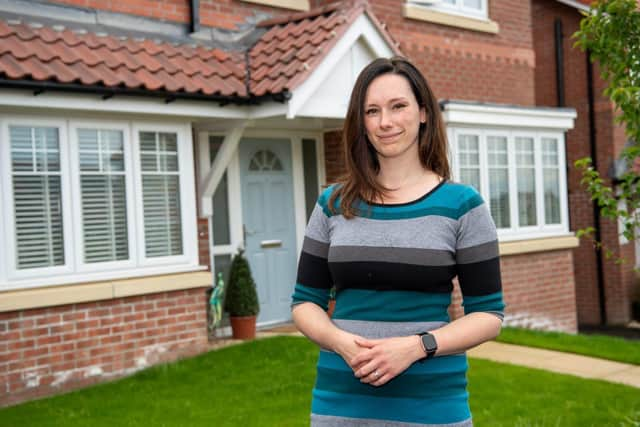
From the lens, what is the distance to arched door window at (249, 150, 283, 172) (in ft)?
33.0

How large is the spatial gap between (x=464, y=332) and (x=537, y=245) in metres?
9.94

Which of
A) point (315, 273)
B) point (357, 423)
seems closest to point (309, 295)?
point (315, 273)

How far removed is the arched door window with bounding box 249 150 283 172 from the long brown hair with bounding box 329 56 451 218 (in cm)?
765

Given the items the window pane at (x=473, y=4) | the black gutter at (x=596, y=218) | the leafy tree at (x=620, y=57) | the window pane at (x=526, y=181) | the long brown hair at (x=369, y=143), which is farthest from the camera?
the black gutter at (x=596, y=218)

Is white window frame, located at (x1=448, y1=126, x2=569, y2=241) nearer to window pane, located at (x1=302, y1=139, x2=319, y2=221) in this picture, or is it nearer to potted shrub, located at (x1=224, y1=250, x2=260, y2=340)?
window pane, located at (x1=302, y1=139, x2=319, y2=221)

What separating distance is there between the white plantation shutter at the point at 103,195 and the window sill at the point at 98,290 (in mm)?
313

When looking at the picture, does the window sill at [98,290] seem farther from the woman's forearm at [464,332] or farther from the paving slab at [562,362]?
the woman's forearm at [464,332]

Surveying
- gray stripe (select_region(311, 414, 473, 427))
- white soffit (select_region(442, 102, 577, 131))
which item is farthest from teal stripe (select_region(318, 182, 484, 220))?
white soffit (select_region(442, 102, 577, 131))

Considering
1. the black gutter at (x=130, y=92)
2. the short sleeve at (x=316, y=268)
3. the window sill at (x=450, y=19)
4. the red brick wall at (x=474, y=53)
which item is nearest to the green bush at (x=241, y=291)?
the black gutter at (x=130, y=92)

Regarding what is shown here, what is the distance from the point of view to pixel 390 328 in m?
2.22

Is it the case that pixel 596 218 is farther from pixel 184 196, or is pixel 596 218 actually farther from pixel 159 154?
pixel 159 154

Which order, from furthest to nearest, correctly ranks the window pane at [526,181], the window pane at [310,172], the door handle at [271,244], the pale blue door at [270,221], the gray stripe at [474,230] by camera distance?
the window pane at [526,181] < the window pane at [310,172] < the door handle at [271,244] < the pale blue door at [270,221] < the gray stripe at [474,230]

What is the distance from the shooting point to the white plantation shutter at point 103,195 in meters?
7.67

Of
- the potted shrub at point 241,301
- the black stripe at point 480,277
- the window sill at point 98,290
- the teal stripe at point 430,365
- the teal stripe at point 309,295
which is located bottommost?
the potted shrub at point 241,301
